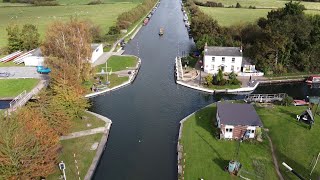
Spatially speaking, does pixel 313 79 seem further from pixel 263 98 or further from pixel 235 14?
pixel 235 14

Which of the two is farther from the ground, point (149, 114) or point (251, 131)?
point (251, 131)

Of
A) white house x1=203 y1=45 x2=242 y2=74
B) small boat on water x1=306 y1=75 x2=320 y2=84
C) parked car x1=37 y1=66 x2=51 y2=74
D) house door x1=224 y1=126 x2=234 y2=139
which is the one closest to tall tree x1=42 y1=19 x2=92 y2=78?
parked car x1=37 y1=66 x2=51 y2=74

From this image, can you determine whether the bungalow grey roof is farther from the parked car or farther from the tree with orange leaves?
the tree with orange leaves

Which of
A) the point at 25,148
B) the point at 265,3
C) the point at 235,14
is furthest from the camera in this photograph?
the point at 265,3

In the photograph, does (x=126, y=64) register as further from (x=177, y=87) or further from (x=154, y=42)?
(x=154, y=42)

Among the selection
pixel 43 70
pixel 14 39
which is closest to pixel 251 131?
pixel 43 70

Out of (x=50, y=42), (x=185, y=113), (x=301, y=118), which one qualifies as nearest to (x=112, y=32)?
(x=50, y=42)
